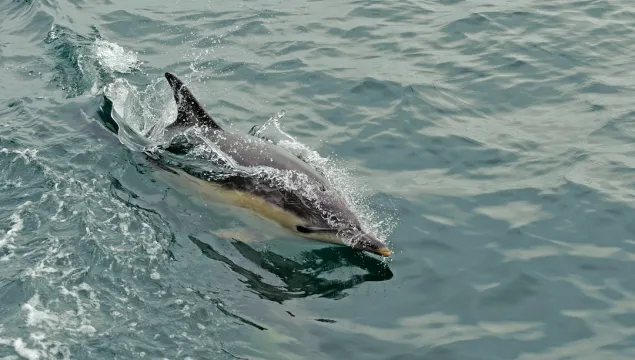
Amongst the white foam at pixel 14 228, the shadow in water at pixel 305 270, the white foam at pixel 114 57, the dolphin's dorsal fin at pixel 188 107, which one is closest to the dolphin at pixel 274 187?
the dolphin's dorsal fin at pixel 188 107

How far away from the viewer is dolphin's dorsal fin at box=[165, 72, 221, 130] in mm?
11922

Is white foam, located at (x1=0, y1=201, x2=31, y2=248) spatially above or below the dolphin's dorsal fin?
below

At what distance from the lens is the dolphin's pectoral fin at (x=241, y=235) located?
10898 millimetres

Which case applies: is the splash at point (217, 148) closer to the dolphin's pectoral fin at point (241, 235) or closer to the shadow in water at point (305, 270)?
the shadow in water at point (305, 270)

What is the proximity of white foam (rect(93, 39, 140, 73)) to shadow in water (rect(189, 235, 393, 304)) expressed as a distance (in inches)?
258

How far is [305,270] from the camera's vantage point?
34.2ft

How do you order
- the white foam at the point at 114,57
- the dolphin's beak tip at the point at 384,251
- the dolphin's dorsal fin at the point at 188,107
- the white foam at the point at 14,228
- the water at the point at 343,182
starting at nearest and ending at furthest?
the water at the point at 343,182
the dolphin's beak tip at the point at 384,251
the white foam at the point at 14,228
the dolphin's dorsal fin at the point at 188,107
the white foam at the point at 114,57

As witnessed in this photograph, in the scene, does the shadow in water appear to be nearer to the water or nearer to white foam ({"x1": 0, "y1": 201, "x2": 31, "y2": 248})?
the water

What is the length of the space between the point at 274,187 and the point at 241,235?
86cm

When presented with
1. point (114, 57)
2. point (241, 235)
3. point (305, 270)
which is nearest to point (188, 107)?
point (241, 235)

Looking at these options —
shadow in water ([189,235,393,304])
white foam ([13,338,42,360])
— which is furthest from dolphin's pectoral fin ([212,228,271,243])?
white foam ([13,338,42,360])

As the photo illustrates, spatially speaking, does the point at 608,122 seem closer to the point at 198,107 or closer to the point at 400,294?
the point at 400,294

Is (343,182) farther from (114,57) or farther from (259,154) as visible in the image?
(114,57)

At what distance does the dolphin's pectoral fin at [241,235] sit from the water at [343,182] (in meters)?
0.13
